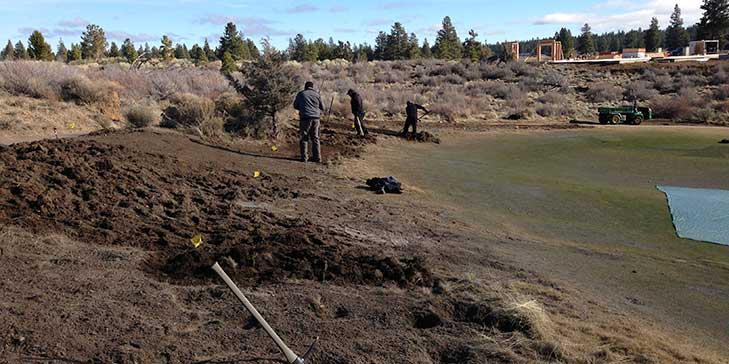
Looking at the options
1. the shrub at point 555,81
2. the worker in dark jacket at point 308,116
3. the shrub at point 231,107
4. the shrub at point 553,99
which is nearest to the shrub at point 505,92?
the shrub at point 553,99

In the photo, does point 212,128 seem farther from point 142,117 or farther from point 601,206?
point 601,206

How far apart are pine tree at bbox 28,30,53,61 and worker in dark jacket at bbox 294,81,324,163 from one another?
1505 inches

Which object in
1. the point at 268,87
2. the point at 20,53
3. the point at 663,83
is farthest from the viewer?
the point at 20,53

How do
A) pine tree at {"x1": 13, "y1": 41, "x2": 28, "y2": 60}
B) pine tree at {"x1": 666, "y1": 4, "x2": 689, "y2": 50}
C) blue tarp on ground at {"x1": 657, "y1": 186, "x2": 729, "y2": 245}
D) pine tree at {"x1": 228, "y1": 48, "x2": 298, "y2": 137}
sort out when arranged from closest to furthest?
blue tarp on ground at {"x1": 657, "y1": 186, "x2": 729, "y2": 245} → pine tree at {"x1": 228, "y1": 48, "x2": 298, "y2": 137} → pine tree at {"x1": 13, "y1": 41, "x2": 28, "y2": 60} → pine tree at {"x1": 666, "y1": 4, "x2": 689, "y2": 50}

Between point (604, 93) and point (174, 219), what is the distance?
3942 centimetres

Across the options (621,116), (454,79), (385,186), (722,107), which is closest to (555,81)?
(454,79)

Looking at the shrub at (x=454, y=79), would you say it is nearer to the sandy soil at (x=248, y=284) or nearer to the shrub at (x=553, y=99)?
the shrub at (x=553, y=99)

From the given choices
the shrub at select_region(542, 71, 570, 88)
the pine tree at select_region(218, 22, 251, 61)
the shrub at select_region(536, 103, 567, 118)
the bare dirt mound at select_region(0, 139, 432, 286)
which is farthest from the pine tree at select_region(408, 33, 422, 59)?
the bare dirt mound at select_region(0, 139, 432, 286)

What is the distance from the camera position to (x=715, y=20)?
8531 centimetres

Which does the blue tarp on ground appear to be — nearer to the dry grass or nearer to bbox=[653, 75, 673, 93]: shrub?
the dry grass

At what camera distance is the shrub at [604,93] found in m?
42.6

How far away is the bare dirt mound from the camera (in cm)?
702

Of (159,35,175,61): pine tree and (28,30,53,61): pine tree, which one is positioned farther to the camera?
(159,35,175,61): pine tree

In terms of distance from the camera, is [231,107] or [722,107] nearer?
[231,107]
